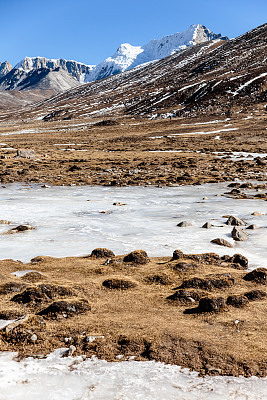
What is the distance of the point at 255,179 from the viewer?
99.5 feet

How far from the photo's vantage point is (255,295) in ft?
26.8

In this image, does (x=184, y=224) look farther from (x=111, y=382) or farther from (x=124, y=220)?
(x=111, y=382)

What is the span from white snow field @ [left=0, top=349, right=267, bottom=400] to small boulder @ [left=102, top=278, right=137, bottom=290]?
309 cm

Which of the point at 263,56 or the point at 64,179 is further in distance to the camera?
the point at 263,56

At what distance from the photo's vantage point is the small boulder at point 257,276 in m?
9.16

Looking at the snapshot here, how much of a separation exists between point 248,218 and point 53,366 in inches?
502

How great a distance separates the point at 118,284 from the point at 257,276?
3707 mm

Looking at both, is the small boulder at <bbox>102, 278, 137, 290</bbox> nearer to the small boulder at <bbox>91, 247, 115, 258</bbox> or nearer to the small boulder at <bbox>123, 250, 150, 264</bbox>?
the small boulder at <bbox>123, 250, 150, 264</bbox>

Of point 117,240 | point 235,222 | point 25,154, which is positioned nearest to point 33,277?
point 117,240

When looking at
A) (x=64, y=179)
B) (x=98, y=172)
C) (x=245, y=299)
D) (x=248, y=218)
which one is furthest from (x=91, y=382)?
(x=98, y=172)

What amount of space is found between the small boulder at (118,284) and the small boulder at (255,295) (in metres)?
2.80

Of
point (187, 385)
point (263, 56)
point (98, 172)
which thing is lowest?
point (187, 385)

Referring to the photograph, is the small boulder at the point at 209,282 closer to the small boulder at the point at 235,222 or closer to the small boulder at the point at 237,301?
the small boulder at the point at 237,301

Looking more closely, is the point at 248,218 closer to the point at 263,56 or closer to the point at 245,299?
the point at 245,299
